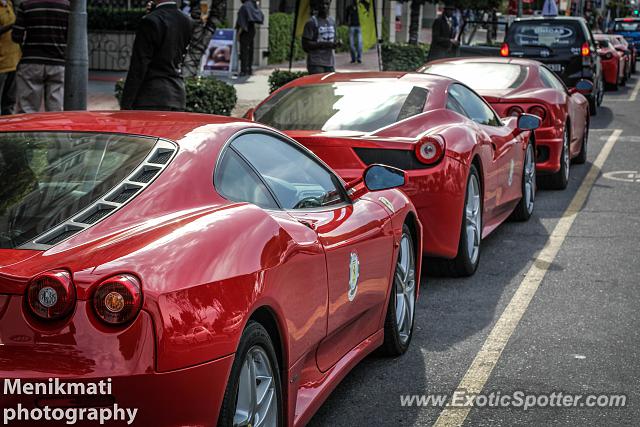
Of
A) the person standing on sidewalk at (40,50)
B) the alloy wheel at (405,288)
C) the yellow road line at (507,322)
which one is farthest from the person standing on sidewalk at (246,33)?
the alloy wheel at (405,288)

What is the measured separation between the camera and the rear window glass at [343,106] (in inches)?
316

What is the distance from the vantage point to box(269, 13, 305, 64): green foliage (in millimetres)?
33000

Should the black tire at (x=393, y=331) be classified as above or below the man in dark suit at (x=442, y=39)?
below

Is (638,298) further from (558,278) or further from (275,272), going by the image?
(275,272)

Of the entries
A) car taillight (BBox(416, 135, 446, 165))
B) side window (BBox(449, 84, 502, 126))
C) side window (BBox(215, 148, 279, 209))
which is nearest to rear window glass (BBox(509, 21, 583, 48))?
side window (BBox(449, 84, 502, 126))

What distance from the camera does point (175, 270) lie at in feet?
11.4

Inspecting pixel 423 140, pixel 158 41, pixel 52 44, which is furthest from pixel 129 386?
pixel 52 44

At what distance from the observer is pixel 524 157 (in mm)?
10430

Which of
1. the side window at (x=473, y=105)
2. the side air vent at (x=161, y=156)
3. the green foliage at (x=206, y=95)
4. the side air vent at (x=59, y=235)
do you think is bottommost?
the green foliage at (x=206, y=95)

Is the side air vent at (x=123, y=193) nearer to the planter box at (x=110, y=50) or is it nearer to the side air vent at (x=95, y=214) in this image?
the side air vent at (x=95, y=214)

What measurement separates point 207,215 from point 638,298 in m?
4.35

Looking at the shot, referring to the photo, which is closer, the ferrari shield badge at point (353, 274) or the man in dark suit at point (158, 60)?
the ferrari shield badge at point (353, 274)

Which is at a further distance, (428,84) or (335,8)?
(335,8)

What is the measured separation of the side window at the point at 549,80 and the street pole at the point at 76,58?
217 inches
